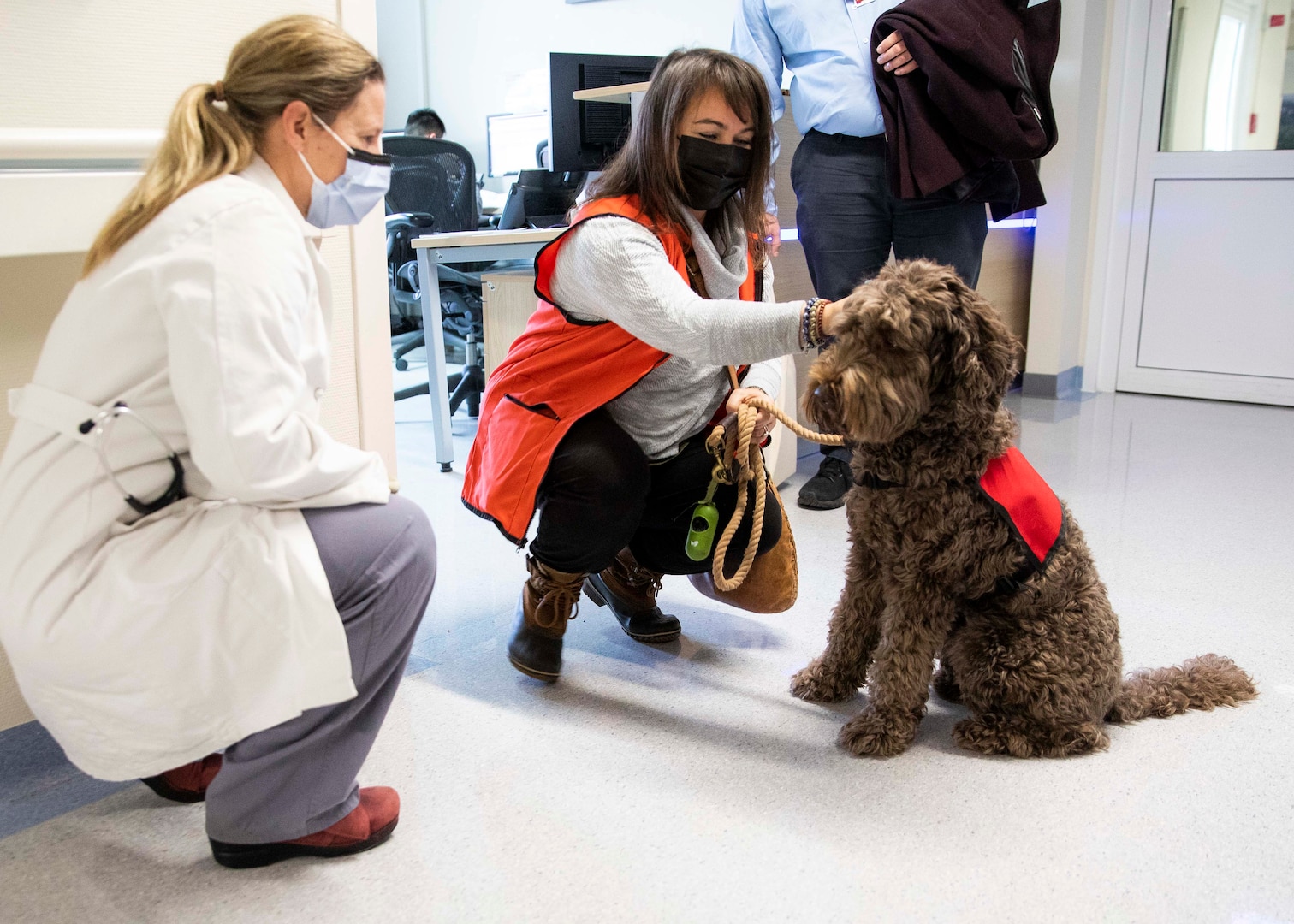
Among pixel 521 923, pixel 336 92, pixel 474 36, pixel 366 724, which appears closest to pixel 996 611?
pixel 521 923

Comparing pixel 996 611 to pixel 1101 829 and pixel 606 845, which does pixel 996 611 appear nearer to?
pixel 1101 829

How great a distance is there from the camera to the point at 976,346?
4.85 ft

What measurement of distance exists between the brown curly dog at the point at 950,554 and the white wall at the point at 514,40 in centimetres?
502

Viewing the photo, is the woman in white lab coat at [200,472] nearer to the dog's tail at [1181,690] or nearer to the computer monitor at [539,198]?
the dog's tail at [1181,690]

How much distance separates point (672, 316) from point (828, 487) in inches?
62.3

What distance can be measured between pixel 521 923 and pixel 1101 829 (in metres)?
→ 0.83

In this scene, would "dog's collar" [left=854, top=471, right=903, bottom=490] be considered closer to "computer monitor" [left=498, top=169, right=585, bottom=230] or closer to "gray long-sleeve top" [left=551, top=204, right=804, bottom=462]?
"gray long-sleeve top" [left=551, top=204, right=804, bottom=462]

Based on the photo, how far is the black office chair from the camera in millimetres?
4328

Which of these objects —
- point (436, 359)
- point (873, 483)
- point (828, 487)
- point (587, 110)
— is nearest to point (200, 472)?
point (873, 483)

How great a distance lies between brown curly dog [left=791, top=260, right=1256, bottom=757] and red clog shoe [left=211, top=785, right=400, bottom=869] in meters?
0.74

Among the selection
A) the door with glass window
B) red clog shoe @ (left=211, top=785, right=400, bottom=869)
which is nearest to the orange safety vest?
red clog shoe @ (left=211, top=785, right=400, bottom=869)

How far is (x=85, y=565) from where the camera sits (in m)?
1.12

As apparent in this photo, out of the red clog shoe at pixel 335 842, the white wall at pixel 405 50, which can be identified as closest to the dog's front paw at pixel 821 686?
the red clog shoe at pixel 335 842

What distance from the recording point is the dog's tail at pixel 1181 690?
1.74 m
